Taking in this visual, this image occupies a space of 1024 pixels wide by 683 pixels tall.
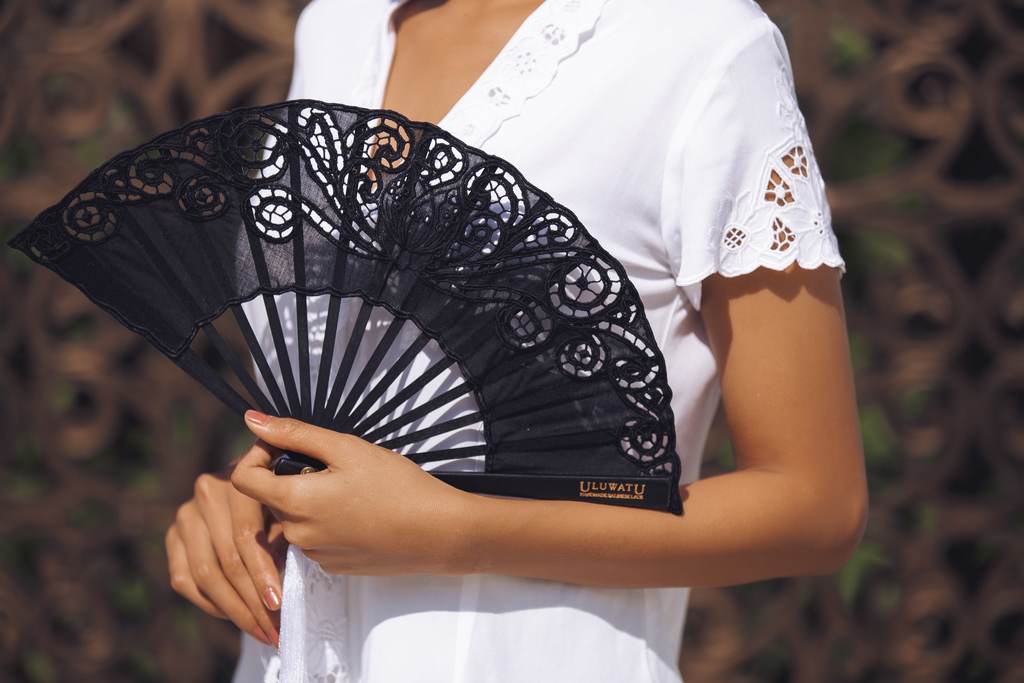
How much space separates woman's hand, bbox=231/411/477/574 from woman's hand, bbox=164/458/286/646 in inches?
5.6

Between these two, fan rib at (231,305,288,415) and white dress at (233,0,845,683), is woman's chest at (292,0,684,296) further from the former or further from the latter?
fan rib at (231,305,288,415)

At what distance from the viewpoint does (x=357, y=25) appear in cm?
128

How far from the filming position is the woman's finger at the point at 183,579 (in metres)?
1.16

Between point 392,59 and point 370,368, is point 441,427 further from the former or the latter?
point 392,59

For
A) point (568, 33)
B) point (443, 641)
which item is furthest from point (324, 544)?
point (568, 33)

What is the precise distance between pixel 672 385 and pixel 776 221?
7.7 inches

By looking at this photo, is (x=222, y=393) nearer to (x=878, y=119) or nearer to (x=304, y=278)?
(x=304, y=278)

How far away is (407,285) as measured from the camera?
1.02 metres

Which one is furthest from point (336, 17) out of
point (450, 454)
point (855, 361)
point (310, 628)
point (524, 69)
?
point (855, 361)

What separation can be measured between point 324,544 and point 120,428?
1927 millimetres

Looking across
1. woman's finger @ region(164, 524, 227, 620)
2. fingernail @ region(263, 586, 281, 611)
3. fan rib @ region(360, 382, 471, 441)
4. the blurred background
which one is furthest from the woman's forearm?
the blurred background

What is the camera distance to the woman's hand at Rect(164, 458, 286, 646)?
1.09m

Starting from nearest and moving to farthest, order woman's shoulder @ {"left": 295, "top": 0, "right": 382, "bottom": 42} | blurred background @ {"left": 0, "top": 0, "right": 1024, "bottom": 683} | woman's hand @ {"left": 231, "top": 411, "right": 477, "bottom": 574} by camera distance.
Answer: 1. woman's hand @ {"left": 231, "top": 411, "right": 477, "bottom": 574}
2. woman's shoulder @ {"left": 295, "top": 0, "right": 382, "bottom": 42}
3. blurred background @ {"left": 0, "top": 0, "right": 1024, "bottom": 683}

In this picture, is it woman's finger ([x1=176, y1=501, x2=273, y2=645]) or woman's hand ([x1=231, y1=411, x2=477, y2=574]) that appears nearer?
woman's hand ([x1=231, y1=411, x2=477, y2=574])
